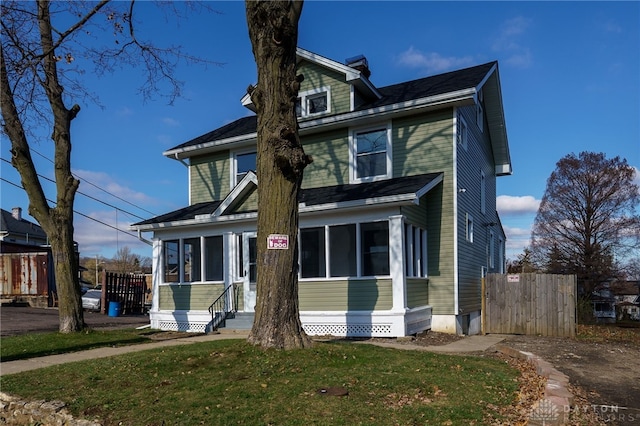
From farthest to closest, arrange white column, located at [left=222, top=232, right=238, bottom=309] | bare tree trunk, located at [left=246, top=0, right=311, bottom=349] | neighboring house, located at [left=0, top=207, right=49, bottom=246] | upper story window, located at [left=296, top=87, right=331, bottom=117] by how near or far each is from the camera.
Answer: neighboring house, located at [left=0, top=207, right=49, bottom=246], upper story window, located at [left=296, top=87, right=331, bottom=117], white column, located at [left=222, top=232, right=238, bottom=309], bare tree trunk, located at [left=246, top=0, right=311, bottom=349]

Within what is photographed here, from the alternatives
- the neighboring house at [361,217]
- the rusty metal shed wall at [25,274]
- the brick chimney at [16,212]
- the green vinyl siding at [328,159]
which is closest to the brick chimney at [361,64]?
the neighboring house at [361,217]

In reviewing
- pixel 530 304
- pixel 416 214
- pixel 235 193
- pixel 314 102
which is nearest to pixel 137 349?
pixel 235 193

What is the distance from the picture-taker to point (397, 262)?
464 inches

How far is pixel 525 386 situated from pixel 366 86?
1159 centimetres

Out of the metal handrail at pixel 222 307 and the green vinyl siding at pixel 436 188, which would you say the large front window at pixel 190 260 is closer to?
the metal handrail at pixel 222 307

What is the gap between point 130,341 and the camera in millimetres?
11172

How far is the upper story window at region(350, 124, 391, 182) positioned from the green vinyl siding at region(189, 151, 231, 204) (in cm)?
479

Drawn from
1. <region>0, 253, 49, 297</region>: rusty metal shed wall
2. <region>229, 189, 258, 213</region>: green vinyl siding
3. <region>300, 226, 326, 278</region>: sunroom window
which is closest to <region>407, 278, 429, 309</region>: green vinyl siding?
<region>300, 226, 326, 278</region>: sunroom window

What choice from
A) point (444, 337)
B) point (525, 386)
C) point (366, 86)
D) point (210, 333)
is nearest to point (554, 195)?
point (366, 86)

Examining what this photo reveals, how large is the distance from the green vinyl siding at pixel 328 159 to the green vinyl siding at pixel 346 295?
11.9 ft

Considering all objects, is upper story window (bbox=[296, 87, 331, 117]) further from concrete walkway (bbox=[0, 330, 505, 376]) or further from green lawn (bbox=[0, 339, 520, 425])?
green lawn (bbox=[0, 339, 520, 425])

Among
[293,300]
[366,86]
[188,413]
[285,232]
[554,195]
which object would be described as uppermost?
[366,86]

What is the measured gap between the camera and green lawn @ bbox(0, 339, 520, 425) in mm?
4789

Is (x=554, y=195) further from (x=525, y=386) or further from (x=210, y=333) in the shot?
(x=525, y=386)
